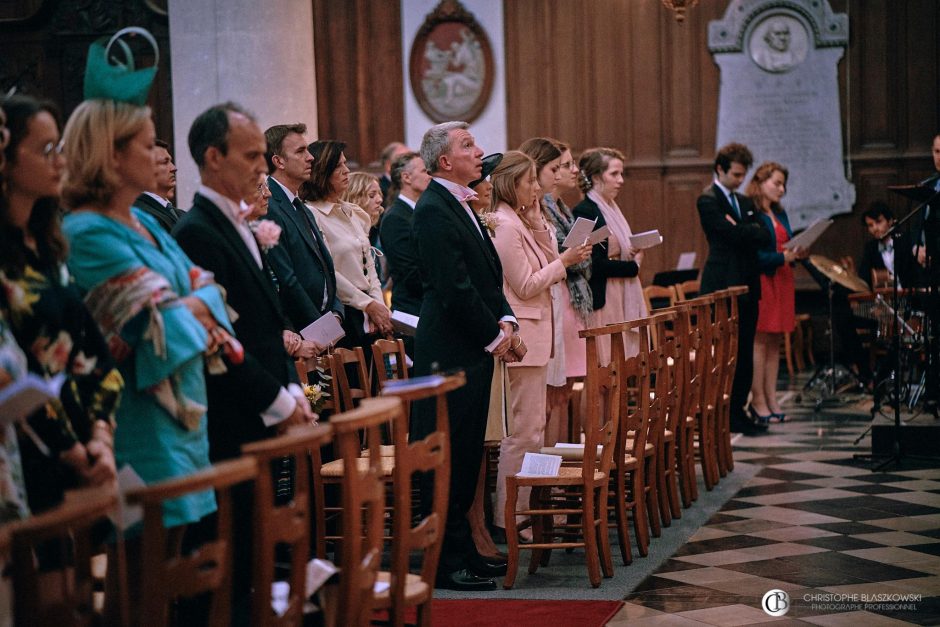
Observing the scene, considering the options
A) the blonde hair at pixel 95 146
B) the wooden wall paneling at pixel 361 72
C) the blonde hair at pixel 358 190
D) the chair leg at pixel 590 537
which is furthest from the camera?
the wooden wall paneling at pixel 361 72

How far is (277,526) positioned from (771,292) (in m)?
6.81

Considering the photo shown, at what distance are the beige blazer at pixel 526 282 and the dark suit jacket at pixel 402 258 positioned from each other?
0.90 m

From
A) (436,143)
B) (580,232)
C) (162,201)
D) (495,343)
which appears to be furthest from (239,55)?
(495,343)

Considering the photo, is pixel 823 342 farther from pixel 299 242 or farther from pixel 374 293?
pixel 299 242

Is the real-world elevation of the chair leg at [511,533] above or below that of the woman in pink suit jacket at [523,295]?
below

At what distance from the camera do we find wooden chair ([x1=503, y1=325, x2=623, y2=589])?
4.61 m

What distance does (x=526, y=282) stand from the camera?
506 cm

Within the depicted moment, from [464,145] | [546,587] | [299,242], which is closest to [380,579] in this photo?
[546,587]

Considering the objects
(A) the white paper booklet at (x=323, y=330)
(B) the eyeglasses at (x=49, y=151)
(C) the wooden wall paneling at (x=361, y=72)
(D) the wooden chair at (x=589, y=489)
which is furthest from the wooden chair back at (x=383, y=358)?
(C) the wooden wall paneling at (x=361, y=72)

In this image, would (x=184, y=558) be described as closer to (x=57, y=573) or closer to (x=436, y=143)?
(x=57, y=573)

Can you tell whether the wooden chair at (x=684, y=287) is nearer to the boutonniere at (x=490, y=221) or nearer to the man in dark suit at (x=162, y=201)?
the boutonniere at (x=490, y=221)

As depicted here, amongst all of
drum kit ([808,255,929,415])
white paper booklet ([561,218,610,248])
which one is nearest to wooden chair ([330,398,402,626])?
white paper booklet ([561,218,610,248])

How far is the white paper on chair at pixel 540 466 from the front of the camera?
15.3 ft

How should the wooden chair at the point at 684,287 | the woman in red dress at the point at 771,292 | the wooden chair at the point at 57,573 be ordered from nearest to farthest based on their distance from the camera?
the wooden chair at the point at 57,573 → the woman in red dress at the point at 771,292 → the wooden chair at the point at 684,287
